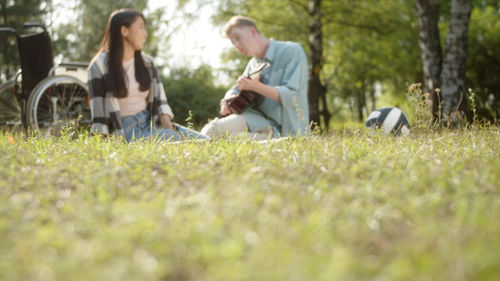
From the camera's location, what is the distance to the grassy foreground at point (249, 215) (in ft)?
4.86

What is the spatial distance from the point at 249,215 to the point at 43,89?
14.4ft

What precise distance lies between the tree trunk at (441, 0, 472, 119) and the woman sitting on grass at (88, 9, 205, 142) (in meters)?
4.77

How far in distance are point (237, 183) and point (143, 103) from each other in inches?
132

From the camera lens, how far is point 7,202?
209 cm

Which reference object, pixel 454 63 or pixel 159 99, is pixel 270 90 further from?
pixel 454 63

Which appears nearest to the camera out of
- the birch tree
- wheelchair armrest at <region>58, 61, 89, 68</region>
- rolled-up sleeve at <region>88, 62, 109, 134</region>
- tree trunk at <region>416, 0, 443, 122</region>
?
rolled-up sleeve at <region>88, 62, 109, 134</region>

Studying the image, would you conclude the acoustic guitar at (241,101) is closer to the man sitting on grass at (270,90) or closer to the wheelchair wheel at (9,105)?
the man sitting on grass at (270,90)

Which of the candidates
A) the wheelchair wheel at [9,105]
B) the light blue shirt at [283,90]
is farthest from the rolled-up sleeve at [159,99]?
the wheelchair wheel at [9,105]

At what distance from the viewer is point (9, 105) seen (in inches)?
258

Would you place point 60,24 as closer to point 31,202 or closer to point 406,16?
point 406,16

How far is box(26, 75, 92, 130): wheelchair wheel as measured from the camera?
536cm

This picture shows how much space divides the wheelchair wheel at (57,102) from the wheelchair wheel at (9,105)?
2.65 ft

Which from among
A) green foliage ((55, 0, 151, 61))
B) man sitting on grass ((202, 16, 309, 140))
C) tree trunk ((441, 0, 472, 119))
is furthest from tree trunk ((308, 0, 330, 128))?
green foliage ((55, 0, 151, 61))

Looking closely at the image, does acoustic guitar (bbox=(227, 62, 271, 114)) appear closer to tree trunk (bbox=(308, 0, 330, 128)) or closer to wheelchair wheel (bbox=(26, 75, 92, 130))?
wheelchair wheel (bbox=(26, 75, 92, 130))
